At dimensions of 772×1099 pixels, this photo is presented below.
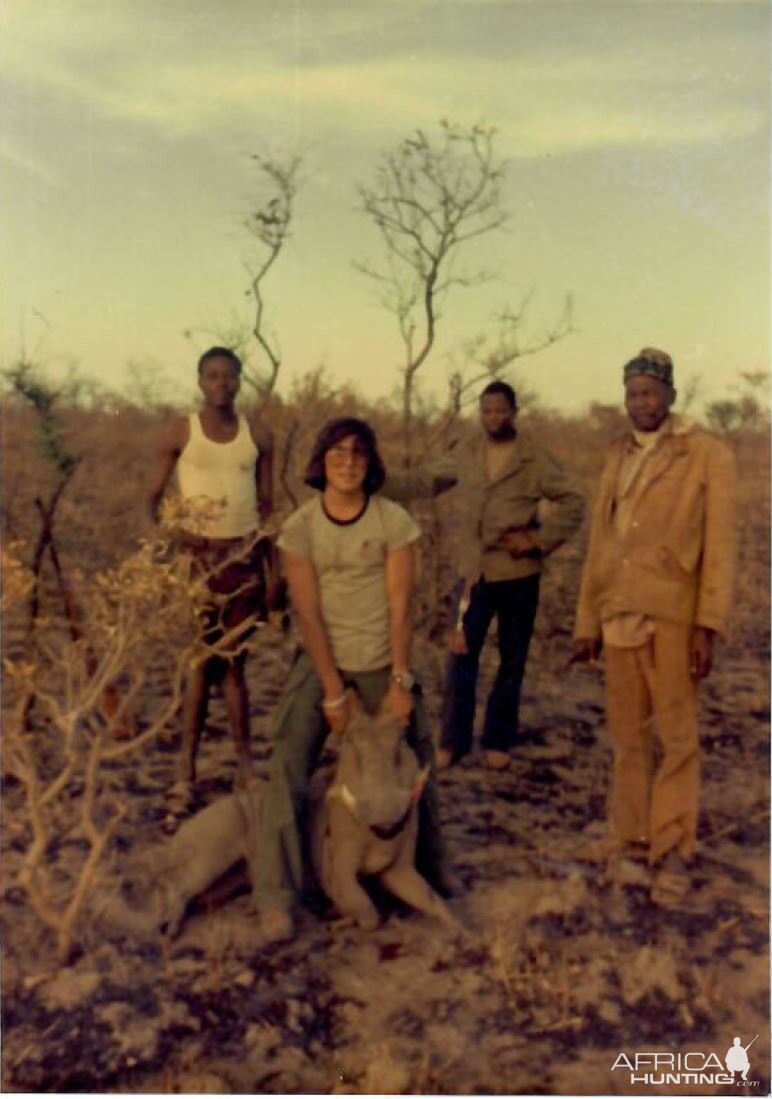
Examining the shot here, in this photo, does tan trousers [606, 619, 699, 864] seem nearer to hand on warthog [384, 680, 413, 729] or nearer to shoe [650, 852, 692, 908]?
shoe [650, 852, 692, 908]

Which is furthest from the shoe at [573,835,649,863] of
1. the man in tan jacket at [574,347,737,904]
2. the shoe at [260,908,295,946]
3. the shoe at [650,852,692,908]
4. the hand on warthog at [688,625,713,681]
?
the shoe at [260,908,295,946]

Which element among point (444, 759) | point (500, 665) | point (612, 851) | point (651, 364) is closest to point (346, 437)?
point (651, 364)

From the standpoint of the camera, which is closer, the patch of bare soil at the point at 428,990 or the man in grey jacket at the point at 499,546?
the patch of bare soil at the point at 428,990

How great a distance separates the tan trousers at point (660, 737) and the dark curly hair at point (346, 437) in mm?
1205

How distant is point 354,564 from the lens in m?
4.79

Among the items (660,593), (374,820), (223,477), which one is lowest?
(374,820)

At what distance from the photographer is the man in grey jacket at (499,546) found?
6230 mm

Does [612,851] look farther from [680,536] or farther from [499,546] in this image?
[499,546]

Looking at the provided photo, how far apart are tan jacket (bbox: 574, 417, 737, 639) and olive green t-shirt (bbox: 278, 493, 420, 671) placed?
34.6 inches

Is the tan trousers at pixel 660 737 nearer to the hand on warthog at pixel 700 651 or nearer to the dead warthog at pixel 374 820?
the hand on warthog at pixel 700 651

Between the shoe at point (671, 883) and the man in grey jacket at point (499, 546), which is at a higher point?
the man in grey jacket at point (499, 546)

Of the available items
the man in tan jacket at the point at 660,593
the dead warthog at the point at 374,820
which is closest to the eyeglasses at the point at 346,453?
the dead warthog at the point at 374,820

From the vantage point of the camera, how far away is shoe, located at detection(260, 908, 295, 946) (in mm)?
4570

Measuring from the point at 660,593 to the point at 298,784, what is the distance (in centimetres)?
156
